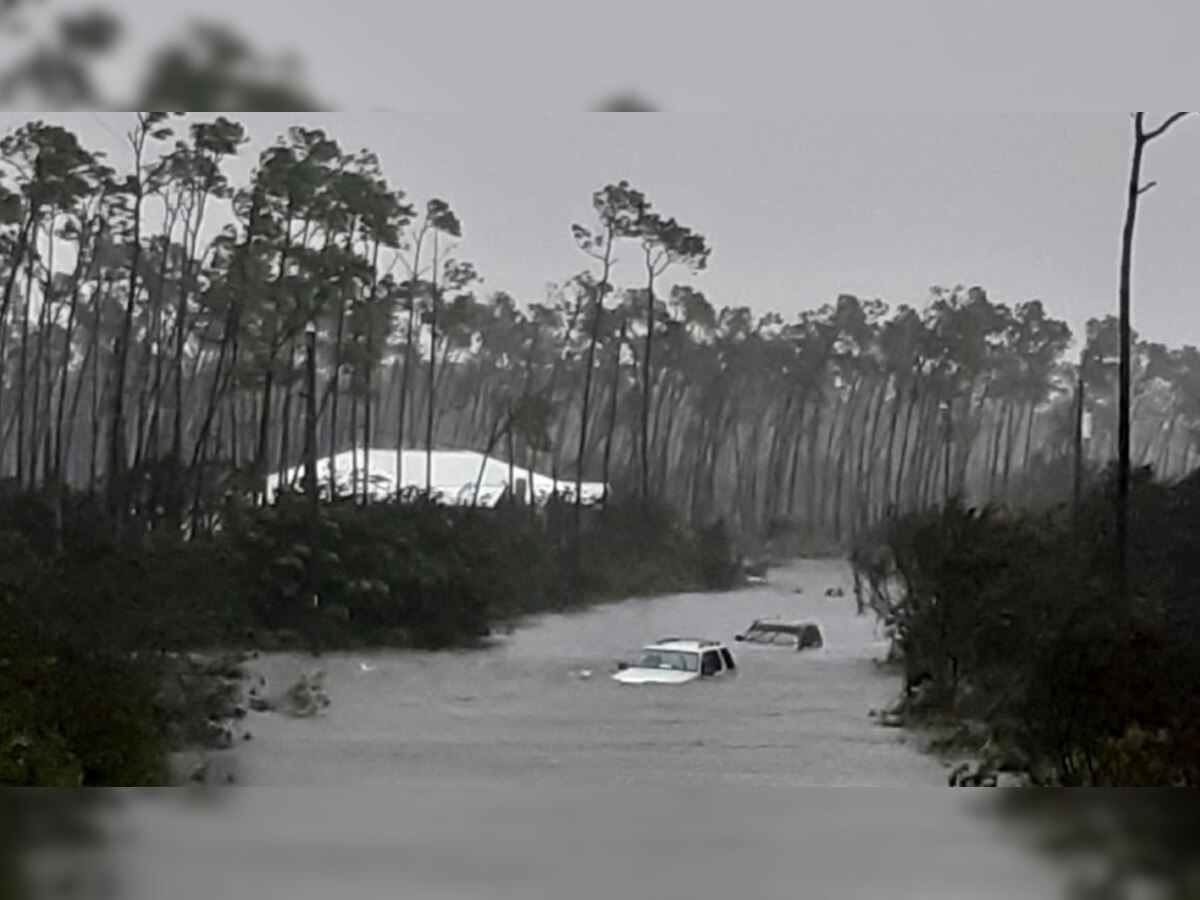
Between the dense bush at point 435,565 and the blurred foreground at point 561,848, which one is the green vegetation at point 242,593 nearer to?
the dense bush at point 435,565

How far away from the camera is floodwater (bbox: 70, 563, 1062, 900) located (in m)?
2.51

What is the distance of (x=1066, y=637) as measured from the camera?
8.26ft

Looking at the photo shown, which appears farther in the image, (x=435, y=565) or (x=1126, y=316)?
(x=435, y=565)

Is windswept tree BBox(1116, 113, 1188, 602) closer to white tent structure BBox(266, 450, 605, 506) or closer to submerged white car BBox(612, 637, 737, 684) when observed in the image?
submerged white car BBox(612, 637, 737, 684)

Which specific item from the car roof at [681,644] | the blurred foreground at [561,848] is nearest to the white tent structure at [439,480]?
the car roof at [681,644]

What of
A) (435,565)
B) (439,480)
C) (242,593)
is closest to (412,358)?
(439,480)

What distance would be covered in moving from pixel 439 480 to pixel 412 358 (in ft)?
0.61

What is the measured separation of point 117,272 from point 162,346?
13cm

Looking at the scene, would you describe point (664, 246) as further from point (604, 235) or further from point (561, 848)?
point (561, 848)

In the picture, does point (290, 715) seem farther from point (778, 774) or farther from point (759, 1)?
point (759, 1)

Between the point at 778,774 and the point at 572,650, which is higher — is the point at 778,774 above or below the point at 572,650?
below

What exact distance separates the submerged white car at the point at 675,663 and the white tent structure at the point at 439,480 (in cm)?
24

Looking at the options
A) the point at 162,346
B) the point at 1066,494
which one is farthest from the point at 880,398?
the point at 162,346

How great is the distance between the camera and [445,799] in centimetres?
256
